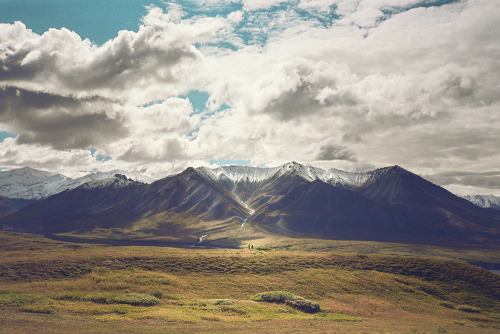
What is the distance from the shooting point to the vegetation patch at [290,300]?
59875 millimetres

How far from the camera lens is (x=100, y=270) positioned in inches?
2751

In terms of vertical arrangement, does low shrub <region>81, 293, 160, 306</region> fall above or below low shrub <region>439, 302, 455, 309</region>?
above

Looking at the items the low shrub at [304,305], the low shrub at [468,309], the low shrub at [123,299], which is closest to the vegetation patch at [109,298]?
the low shrub at [123,299]

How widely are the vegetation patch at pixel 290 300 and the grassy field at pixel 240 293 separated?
261 millimetres

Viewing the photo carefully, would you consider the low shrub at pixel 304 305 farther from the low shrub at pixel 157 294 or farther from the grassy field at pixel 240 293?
the low shrub at pixel 157 294

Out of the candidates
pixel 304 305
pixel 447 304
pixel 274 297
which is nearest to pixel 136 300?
pixel 274 297

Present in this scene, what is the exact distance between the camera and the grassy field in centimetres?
4277

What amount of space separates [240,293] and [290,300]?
11.1m

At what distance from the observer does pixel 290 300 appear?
62156 mm

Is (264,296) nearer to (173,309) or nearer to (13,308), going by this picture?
(173,309)

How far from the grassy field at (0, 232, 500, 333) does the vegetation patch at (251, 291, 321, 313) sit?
261mm

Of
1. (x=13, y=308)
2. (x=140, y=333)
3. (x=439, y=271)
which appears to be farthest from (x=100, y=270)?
(x=439, y=271)

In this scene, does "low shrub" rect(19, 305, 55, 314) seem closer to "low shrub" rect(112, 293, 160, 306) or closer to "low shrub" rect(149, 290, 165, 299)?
"low shrub" rect(112, 293, 160, 306)

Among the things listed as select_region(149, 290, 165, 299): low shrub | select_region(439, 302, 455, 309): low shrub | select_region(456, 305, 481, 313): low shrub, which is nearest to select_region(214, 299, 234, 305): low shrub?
select_region(149, 290, 165, 299): low shrub
